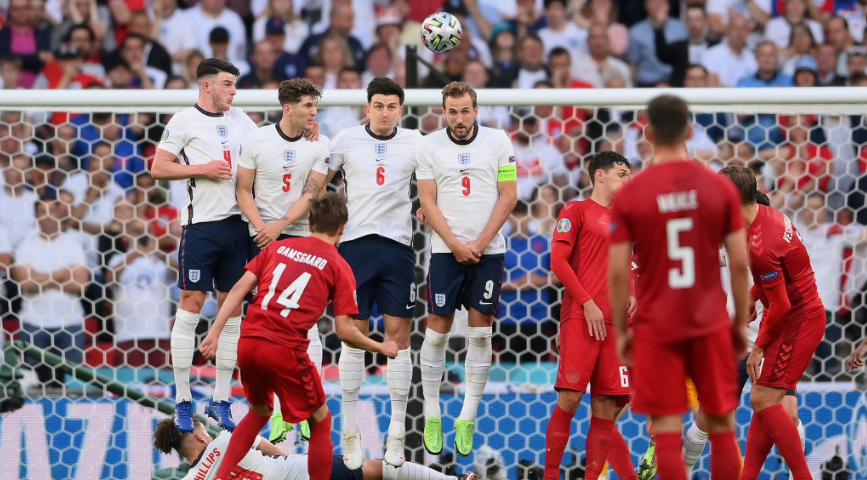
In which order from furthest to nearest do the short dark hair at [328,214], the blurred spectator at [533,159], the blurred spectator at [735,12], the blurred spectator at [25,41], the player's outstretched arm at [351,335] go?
the blurred spectator at [735,12], the blurred spectator at [25,41], the blurred spectator at [533,159], the short dark hair at [328,214], the player's outstretched arm at [351,335]

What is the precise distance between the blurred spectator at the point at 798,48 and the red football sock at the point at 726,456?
6.37m

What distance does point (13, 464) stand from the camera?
7.22 metres

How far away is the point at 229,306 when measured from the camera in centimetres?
554

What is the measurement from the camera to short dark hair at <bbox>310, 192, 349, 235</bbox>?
223 inches

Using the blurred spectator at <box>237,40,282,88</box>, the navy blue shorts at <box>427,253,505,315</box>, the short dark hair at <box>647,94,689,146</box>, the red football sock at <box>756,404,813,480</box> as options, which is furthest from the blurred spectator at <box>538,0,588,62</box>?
the short dark hair at <box>647,94,689,146</box>

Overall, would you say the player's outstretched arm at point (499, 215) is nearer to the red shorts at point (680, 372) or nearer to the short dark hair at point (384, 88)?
the short dark hair at point (384, 88)

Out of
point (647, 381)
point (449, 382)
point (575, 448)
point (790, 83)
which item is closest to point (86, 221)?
point (449, 382)

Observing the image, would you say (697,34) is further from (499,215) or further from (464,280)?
(464,280)

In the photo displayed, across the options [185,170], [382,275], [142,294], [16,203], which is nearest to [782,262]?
[382,275]

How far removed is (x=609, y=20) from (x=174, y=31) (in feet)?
14.2

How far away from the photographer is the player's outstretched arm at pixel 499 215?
6301 mm

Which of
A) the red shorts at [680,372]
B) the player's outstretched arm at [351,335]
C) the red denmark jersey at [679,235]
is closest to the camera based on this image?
the red denmark jersey at [679,235]

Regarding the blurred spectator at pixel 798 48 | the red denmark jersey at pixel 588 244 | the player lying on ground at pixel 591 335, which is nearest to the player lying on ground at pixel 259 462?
the player lying on ground at pixel 591 335

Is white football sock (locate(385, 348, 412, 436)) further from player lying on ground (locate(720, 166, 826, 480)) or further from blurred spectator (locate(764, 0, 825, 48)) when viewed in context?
blurred spectator (locate(764, 0, 825, 48))
